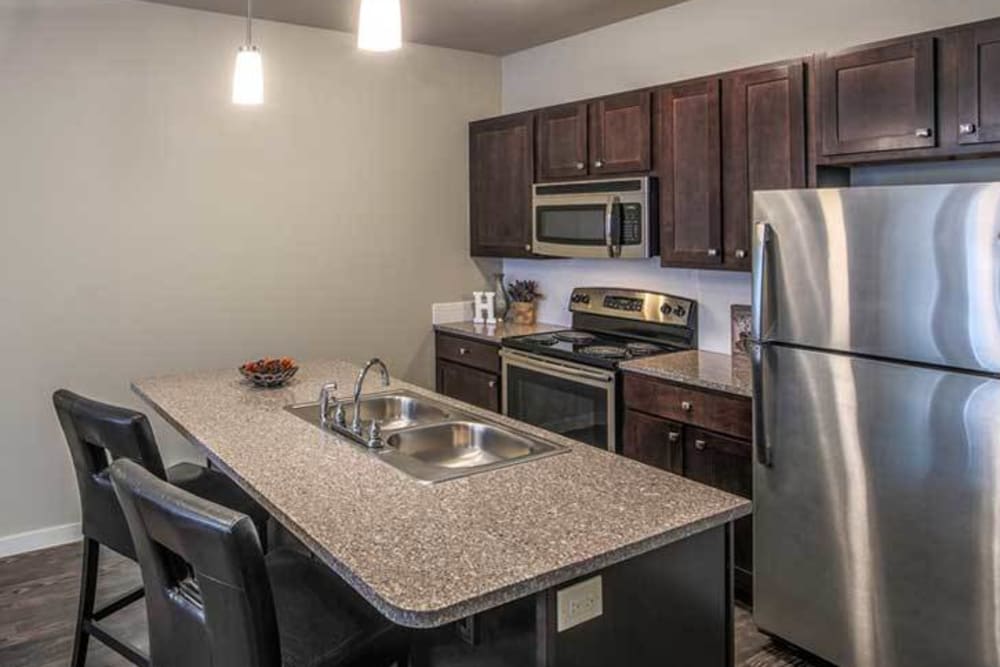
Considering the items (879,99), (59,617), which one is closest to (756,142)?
(879,99)

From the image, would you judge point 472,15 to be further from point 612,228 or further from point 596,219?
point 612,228

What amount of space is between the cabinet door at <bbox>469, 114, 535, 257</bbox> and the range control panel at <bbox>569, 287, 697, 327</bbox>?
0.41 m

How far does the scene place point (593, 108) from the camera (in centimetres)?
387

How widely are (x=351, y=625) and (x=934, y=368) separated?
1712 millimetres

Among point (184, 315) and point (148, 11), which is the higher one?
point (148, 11)

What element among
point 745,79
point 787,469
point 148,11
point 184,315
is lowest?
point 787,469

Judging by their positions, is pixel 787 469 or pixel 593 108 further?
pixel 593 108

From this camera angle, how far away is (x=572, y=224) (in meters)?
4.00

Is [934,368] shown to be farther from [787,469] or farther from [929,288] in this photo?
[787,469]

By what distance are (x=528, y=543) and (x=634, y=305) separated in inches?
106

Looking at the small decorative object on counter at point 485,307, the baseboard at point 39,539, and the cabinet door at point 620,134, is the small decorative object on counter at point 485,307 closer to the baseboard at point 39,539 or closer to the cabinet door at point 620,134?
the cabinet door at point 620,134

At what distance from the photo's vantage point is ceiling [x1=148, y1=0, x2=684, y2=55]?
12.3 feet

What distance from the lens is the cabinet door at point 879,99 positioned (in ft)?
8.23

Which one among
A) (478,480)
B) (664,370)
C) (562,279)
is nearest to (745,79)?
(664,370)
